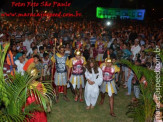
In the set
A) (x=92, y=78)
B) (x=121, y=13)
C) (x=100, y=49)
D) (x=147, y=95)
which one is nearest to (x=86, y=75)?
(x=92, y=78)

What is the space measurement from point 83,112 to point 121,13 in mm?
25884

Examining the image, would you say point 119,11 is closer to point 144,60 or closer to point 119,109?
point 144,60

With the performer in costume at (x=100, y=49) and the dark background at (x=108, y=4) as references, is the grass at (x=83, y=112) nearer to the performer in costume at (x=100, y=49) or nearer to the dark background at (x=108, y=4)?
the performer in costume at (x=100, y=49)

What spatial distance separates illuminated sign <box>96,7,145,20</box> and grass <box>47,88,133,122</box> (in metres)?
23.2

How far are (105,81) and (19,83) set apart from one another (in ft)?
12.0

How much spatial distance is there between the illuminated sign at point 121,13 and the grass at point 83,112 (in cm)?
2321

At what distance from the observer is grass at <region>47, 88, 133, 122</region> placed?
6.45 metres

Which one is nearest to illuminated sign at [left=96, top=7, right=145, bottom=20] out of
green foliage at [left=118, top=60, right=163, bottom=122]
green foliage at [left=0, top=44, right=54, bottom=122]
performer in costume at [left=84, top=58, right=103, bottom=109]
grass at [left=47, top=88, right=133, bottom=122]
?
grass at [left=47, top=88, right=133, bottom=122]

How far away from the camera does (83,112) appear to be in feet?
22.7

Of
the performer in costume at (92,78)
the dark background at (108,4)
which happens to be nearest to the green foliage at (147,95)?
the performer in costume at (92,78)

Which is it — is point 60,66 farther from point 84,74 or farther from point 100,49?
point 100,49

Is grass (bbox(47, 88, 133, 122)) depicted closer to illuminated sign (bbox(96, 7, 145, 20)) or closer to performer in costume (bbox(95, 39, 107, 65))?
performer in costume (bbox(95, 39, 107, 65))

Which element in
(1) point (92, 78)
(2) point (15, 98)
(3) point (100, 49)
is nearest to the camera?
(2) point (15, 98)

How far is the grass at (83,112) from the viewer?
6.45 meters
